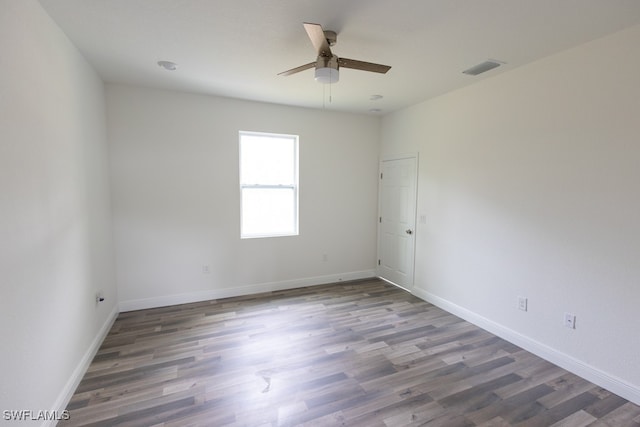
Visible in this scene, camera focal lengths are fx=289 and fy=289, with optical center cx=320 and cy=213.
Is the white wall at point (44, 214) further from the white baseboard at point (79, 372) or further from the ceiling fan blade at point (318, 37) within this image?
the ceiling fan blade at point (318, 37)

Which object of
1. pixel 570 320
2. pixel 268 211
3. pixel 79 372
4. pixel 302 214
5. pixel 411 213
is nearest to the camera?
pixel 79 372

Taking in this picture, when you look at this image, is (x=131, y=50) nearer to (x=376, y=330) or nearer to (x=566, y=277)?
(x=376, y=330)

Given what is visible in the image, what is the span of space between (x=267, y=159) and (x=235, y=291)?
1968 mm

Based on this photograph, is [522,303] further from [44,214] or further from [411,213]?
[44,214]

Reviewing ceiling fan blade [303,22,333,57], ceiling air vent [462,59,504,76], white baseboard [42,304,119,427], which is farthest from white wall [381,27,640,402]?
white baseboard [42,304,119,427]

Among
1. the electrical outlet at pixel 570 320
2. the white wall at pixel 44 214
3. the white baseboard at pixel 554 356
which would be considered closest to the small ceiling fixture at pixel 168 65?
the white wall at pixel 44 214

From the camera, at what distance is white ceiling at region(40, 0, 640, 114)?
6.22ft

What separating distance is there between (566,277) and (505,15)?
2.16 meters

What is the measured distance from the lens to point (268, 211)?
14.4 ft

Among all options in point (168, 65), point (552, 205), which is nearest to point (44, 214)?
point (168, 65)

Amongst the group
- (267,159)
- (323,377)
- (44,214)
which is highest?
(267,159)

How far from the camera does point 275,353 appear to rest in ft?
8.87

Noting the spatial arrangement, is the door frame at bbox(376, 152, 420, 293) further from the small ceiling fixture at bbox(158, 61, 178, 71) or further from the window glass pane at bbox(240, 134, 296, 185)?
the small ceiling fixture at bbox(158, 61, 178, 71)

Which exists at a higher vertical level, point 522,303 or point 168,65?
point 168,65
